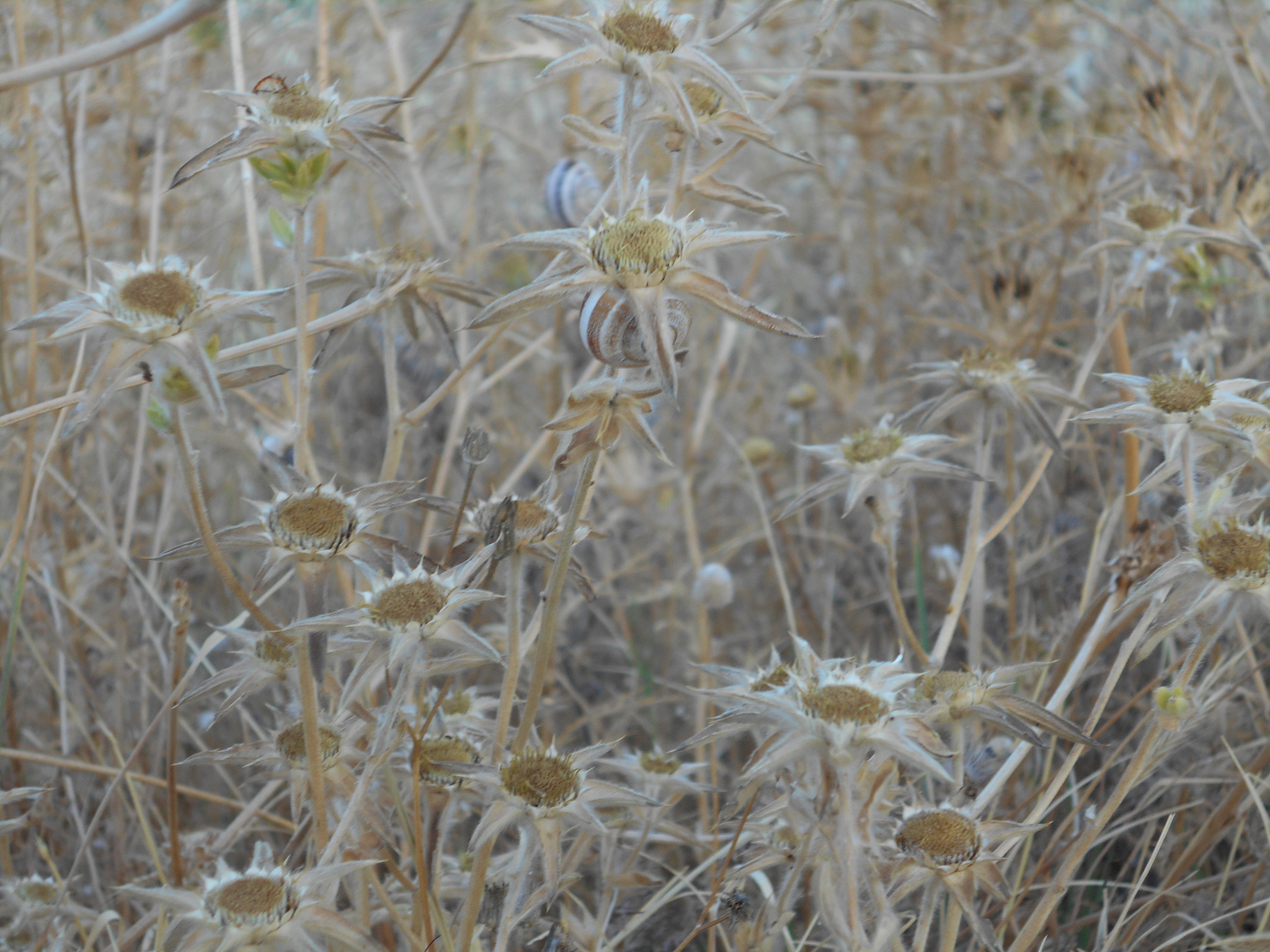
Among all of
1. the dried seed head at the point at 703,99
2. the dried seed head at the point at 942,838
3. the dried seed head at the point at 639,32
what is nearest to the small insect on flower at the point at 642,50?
the dried seed head at the point at 639,32

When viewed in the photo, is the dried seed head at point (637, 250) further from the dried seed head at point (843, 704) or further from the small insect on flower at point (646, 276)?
the dried seed head at point (843, 704)

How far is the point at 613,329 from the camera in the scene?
96cm

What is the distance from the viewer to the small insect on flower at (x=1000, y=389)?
5.08 feet

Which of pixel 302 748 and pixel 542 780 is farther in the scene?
pixel 302 748

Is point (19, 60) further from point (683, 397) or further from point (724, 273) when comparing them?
point (724, 273)

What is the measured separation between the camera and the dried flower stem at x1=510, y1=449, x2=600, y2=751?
3.33 ft

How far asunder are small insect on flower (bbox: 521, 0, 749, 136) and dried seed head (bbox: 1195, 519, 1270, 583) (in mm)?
695

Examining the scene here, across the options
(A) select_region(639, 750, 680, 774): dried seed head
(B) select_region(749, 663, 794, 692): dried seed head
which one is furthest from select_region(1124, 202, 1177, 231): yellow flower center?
(A) select_region(639, 750, 680, 774): dried seed head

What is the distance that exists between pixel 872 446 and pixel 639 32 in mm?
648

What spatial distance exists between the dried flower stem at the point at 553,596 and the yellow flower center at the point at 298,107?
484 millimetres

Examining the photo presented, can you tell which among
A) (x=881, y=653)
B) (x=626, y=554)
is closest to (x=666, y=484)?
(x=626, y=554)

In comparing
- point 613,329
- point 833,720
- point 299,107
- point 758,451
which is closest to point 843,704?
point 833,720

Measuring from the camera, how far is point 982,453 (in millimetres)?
1517

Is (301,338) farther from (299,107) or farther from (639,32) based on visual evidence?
(639,32)
